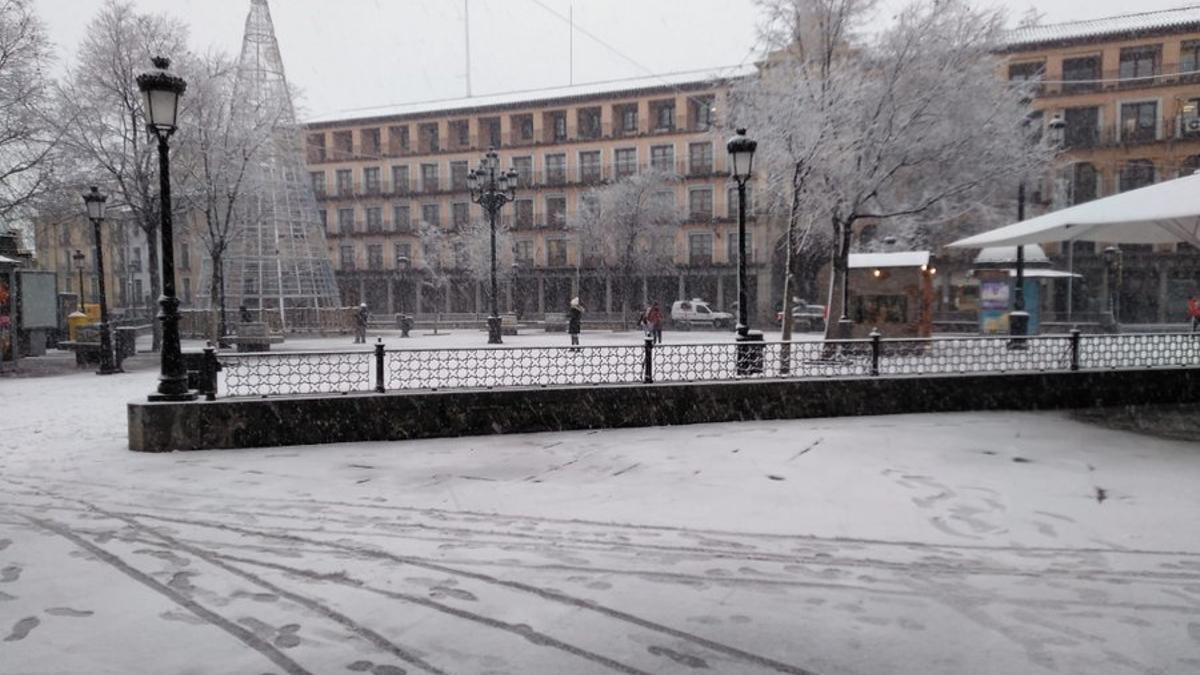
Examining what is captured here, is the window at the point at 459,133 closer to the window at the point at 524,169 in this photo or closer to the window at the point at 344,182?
the window at the point at 524,169

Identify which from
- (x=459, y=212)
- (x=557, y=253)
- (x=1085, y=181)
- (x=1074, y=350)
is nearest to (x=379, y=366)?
(x=1074, y=350)

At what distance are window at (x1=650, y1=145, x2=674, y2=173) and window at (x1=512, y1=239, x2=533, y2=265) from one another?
10167mm

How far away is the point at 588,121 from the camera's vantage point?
50.0m

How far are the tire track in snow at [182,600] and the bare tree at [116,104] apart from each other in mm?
18663

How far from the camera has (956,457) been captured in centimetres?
786

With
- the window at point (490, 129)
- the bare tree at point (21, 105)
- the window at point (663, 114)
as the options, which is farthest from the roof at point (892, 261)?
the window at point (490, 129)

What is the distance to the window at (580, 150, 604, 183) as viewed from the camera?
48.8 metres

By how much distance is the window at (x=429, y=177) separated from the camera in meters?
52.6

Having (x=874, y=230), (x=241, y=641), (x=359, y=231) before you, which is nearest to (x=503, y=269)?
(x=359, y=231)

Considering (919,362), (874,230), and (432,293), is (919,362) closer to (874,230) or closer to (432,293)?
(874,230)

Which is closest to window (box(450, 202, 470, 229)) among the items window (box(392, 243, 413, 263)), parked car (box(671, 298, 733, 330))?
window (box(392, 243, 413, 263))

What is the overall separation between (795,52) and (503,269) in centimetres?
2902

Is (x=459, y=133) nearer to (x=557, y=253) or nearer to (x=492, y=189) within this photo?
(x=557, y=253)

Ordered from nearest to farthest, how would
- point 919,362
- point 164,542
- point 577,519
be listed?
point 164,542
point 577,519
point 919,362
